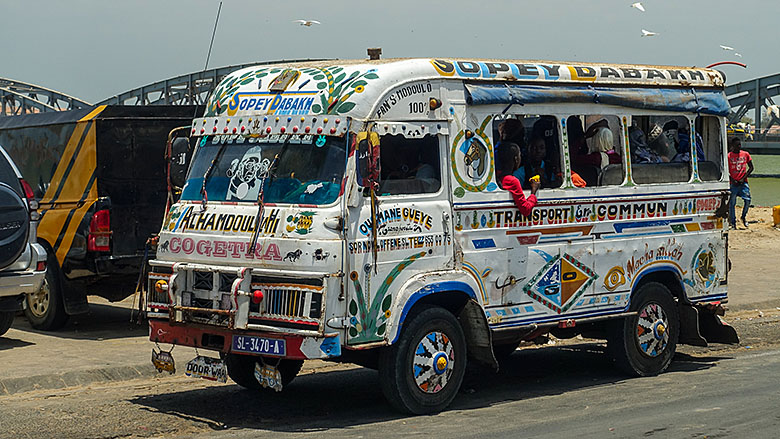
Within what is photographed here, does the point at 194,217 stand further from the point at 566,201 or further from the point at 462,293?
the point at 566,201

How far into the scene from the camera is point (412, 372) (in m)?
8.40

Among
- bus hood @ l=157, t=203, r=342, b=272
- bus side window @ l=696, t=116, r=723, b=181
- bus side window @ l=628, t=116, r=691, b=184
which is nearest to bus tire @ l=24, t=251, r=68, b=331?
bus hood @ l=157, t=203, r=342, b=272

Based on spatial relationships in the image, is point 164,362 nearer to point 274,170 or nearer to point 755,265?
point 274,170

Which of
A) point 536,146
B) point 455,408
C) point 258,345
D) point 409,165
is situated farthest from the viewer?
point 536,146

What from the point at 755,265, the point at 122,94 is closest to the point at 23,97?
the point at 122,94

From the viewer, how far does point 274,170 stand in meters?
8.42

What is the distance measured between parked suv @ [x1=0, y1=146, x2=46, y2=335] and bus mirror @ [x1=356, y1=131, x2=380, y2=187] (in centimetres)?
441

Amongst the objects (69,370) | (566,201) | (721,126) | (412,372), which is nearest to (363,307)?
(412,372)

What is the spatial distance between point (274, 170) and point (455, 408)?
2446mm

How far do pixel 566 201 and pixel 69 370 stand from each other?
4.72 m

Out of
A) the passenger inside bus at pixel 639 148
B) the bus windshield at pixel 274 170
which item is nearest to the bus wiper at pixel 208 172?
the bus windshield at pixel 274 170

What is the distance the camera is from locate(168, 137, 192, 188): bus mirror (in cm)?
918

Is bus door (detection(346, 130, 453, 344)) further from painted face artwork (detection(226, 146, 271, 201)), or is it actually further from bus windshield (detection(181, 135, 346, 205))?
painted face artwork (detection(226, 146, 271, 201))

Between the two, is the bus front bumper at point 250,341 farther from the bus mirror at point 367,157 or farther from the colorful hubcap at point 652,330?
the colorful hubcap at point 652,330
